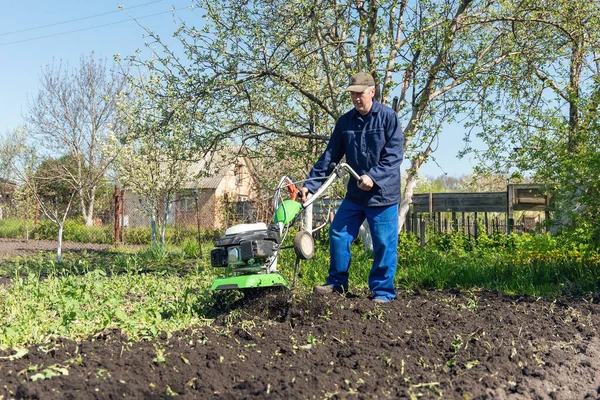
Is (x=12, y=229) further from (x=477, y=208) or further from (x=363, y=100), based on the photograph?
(x=363, y=100)

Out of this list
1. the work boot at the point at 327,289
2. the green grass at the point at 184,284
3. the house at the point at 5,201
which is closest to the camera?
the green grass at the point at 184,284

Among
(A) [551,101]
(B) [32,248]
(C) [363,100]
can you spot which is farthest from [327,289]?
(B) [32,248]

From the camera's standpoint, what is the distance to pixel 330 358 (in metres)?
3.37

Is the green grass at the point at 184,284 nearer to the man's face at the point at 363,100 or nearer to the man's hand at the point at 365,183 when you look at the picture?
the man's hand at the point at 365,183

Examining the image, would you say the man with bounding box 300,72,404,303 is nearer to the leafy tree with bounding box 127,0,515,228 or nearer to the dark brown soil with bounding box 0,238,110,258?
the leafy tree with bounding box 127,0,515,228

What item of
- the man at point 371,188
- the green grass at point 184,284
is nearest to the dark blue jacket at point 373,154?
the man at point 371,188

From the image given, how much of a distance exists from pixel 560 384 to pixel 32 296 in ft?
14.2

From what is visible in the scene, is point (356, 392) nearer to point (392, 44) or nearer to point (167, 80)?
point (392, 44)

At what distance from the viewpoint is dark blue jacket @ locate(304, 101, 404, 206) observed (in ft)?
17.1

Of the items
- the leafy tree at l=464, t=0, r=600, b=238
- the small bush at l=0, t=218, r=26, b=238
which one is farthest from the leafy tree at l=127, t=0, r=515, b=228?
the small bush at l=0, t=218, r=26, b=238

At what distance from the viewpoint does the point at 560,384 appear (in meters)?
3.11

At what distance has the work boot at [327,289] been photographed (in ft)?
17.0

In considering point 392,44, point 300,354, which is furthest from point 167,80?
point 300,354

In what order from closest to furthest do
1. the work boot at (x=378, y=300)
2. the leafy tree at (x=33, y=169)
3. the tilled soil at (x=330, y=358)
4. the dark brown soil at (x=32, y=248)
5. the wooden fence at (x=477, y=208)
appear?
the tilled soil at (x=330, y=358) → the work boot at (x=378, y=300) → the wooden fence at (x=477, y=208) → the dark brown soil at (x=32, y=248) → the leafy tree at (x=33, y=169)
